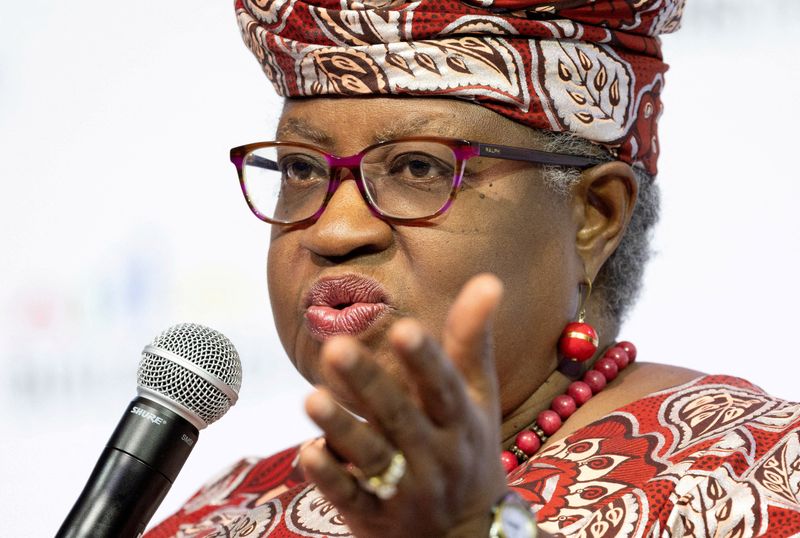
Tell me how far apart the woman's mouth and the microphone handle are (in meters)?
0.37

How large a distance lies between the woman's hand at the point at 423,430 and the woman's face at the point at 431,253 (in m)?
0.72

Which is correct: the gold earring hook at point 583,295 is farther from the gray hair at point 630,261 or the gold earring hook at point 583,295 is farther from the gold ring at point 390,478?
the gold ring at point 390,478

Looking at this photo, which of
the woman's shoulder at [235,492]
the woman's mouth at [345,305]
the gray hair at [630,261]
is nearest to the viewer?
the woman's mouth at [345,305]

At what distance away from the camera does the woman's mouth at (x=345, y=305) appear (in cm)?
203

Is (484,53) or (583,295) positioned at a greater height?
(484,53)

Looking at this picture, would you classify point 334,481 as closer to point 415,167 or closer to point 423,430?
point 423,430

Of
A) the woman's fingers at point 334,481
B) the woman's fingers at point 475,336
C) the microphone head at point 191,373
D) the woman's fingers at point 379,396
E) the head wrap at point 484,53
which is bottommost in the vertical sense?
the microphone head at point 191,373

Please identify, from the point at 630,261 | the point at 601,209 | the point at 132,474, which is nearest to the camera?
the point at 132,474

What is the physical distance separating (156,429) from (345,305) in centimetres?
47

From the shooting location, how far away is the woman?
6.27ft

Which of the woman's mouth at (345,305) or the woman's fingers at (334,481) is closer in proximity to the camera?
the woman's fingers at (334,481)


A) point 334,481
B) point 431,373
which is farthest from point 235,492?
point 431,373

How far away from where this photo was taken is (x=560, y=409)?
222 centimetres

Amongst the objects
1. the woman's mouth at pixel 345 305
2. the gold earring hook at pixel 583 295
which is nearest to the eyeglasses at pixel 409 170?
the woman's mouth at pixel 345 305
